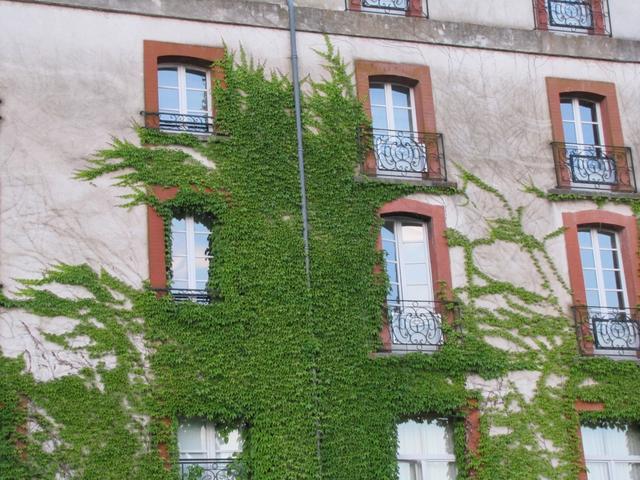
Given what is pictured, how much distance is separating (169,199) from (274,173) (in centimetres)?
195

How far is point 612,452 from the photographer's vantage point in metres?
25.2

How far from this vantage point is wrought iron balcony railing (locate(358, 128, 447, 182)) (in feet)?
84.6

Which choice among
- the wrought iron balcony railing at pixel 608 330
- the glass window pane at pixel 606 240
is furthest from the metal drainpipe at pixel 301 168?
the glass window pane at pixel 606 240

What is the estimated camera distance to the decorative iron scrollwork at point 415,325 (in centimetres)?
2469

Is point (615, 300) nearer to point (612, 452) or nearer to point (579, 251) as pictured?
point (579, 251)

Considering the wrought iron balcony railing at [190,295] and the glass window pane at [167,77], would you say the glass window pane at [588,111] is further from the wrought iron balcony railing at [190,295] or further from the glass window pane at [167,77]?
the wrought iron balcony railing at [190,295]

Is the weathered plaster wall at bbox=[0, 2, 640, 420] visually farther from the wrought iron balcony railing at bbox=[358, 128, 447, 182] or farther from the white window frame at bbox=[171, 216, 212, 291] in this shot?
the white window frame at bbox=[171, 216, 212, 291]

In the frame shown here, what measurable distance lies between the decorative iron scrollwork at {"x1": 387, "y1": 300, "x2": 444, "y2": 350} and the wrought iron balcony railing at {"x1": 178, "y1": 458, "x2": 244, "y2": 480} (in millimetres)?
3607

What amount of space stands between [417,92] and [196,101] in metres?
4.20

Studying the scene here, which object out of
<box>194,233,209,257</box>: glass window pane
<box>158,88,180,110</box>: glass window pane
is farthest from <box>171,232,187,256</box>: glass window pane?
<box>158,88,180,110</box>: glass window pane

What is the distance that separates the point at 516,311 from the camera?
83.4 feet

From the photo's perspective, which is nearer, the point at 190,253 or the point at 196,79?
the point at 190,253

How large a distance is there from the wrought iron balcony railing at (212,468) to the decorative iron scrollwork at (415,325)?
11.8 feet

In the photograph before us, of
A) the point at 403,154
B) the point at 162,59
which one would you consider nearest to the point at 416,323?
the point at 403,154
